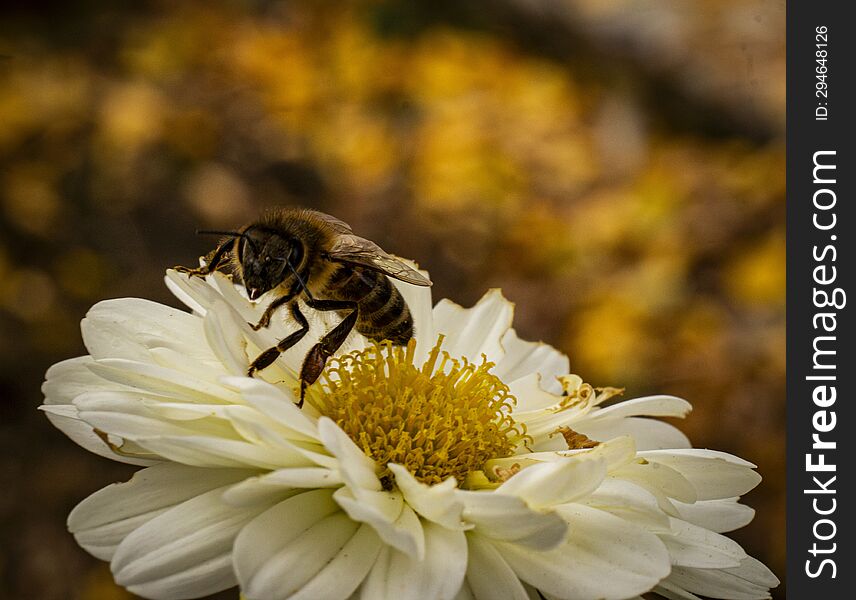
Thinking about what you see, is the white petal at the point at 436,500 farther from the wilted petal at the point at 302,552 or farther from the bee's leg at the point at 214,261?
the bee's leg at the point at 214,261

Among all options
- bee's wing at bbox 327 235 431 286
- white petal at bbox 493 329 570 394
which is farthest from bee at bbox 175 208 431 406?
white petal at bbox 493 329 570 394

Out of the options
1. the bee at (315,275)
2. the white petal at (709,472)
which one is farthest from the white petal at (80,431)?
the white petal at (709,472)

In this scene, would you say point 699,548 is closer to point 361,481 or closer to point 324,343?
point 361,481

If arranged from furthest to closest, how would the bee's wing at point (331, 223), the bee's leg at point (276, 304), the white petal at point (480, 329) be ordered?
the white petal at point (480, 329), the bee's wing at point (331, 223), the bee's leg at point (276, 304)

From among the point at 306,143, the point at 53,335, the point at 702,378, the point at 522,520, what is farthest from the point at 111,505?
the point at 306,143

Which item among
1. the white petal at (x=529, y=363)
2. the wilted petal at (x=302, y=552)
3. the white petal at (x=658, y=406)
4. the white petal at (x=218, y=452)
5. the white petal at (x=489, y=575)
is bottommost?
the white petal at (x=489, y=575)

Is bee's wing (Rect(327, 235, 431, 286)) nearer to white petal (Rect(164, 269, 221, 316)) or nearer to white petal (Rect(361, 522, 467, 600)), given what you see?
white petal (Rect(164, 269, 221, 316))
